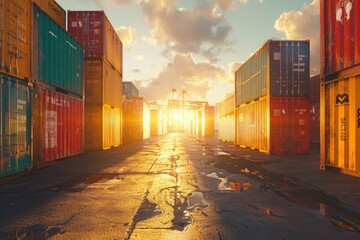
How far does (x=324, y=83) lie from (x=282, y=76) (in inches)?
242

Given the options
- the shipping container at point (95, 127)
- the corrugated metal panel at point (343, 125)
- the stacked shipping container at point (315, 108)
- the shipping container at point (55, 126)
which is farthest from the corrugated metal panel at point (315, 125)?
the shipping container at point (55, 126)

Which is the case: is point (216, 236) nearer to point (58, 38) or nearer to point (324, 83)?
point (324, 83)

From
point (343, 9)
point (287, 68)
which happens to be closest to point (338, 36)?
point (343, 9)

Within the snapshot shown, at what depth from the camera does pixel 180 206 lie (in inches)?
223

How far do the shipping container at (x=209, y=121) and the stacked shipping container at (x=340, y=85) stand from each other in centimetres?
4493

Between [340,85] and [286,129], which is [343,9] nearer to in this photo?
[340,85]

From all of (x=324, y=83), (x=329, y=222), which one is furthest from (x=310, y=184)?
(x=324, y=83)

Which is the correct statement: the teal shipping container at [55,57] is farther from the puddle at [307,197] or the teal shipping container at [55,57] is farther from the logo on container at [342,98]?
the logo on container at [342,98]

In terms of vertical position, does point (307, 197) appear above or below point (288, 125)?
below

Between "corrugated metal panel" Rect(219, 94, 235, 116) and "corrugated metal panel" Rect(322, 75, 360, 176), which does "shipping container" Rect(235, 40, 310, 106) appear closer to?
"corrugated metal panel" Rect(322, 75, 360, 176)

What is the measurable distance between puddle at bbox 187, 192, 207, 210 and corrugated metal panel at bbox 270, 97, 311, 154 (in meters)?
11.1

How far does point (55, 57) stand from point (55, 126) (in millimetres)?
2904

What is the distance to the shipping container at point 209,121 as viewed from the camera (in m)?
55.8

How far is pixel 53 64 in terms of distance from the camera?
12.0 meters
